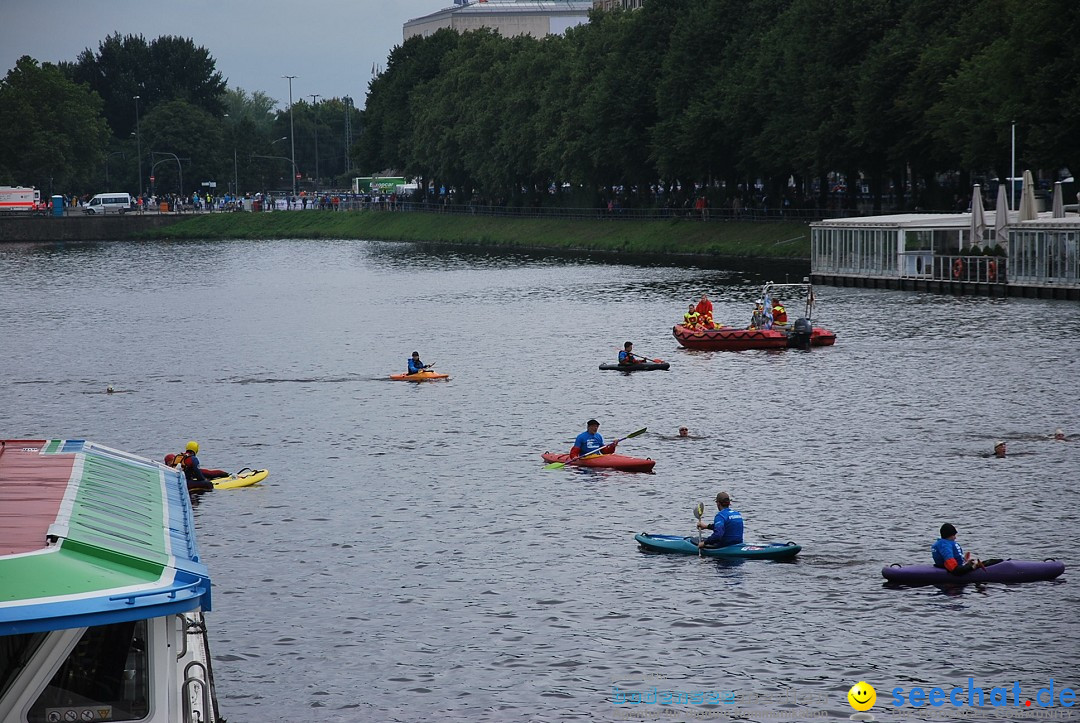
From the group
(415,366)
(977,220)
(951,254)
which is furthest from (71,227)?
(415,366)

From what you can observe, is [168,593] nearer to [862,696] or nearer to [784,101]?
[862,696]

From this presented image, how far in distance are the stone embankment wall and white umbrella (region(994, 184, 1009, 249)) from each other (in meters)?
138

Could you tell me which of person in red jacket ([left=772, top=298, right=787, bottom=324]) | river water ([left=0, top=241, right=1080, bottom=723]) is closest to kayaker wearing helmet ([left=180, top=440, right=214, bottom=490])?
river water ([left=0, top=241, right=1080, bottom=723])

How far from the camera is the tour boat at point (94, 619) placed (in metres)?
15.1

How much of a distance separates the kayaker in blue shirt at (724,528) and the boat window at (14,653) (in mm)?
19617

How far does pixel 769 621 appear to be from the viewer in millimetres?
28594

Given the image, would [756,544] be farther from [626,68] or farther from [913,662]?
[626,68]

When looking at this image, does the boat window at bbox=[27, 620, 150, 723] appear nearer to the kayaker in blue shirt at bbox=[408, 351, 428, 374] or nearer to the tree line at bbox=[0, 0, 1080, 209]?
the kayaker in blue shirt at bbox=[408, 351, 428, 374]

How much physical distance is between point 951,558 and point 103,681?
19.6 meters

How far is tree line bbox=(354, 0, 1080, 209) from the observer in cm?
9156

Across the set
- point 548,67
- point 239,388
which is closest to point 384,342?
point 239,388

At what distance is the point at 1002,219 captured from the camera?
83.9m

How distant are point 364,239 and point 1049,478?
153459mm

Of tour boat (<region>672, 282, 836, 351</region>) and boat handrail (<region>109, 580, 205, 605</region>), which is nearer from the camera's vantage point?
boat handrail (<region>109, 580, 205, 605</region>)
